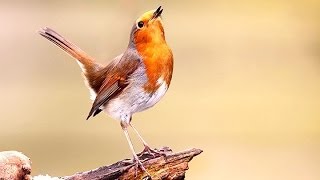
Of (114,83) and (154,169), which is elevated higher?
(114,83)

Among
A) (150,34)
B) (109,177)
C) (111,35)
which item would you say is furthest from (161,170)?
(111,35)

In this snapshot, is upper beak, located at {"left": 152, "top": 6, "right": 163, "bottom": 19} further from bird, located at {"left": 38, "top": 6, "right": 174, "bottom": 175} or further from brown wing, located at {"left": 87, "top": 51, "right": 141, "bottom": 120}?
brown wing, located at {"left": 87, "top": 51, "right": 141, "bottom": 120}

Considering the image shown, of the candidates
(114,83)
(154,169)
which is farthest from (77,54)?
(154,169)

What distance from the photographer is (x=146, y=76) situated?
1048mm

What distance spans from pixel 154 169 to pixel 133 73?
0.12 m

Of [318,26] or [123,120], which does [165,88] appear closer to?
[123,120]

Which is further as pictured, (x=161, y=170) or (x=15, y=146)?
(x=15, y=146)

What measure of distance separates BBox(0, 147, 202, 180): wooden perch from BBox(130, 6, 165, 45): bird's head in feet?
0.51

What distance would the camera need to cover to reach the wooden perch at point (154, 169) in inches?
40.8

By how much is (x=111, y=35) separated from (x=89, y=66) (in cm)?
113

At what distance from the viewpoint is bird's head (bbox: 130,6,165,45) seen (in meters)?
0.96

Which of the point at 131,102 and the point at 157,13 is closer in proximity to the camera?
the point at 157,13

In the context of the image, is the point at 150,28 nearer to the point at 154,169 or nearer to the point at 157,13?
the point at 157,13

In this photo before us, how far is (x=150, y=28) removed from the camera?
0.96m
